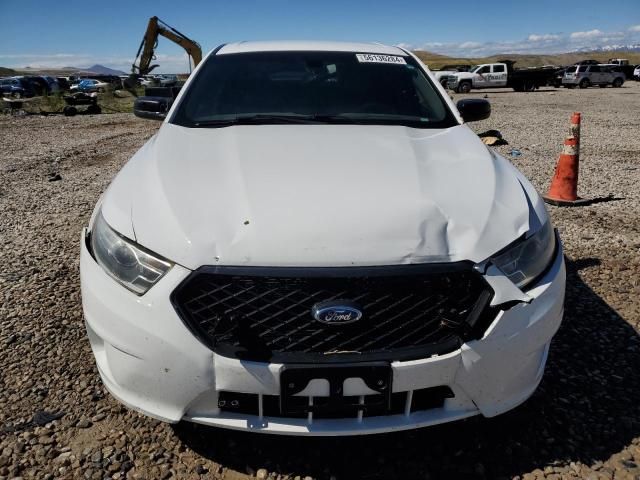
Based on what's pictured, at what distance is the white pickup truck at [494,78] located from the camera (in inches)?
1195

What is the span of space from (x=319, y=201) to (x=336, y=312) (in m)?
0.43

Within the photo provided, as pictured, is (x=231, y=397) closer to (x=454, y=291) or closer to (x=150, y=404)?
(x=150, y=404)

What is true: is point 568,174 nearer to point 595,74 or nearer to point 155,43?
point 155,43

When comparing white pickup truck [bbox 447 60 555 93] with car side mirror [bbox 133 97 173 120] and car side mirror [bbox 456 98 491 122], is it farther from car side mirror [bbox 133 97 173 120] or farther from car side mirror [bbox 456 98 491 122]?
car side mirror [bbox 133 97 173 120]

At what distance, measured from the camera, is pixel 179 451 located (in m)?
2.10

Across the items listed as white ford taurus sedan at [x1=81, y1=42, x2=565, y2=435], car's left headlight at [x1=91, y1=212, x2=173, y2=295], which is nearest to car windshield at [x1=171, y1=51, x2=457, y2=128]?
white ford taurus sedan at [x1=81, y1=42, x2=565, y2=435]

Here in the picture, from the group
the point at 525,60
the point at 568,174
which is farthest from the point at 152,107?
the point at 525,60

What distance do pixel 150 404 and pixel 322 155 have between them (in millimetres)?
1234

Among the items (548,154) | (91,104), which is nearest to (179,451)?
(548,154)

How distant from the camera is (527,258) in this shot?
Result: 1.90m

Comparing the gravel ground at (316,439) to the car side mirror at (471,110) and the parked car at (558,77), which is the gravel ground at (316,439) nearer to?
the car side mirror at (471,110)

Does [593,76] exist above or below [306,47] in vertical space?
below

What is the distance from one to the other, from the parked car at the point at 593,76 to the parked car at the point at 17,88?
33341 millimetres

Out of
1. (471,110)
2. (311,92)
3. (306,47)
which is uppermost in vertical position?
(306,47)
